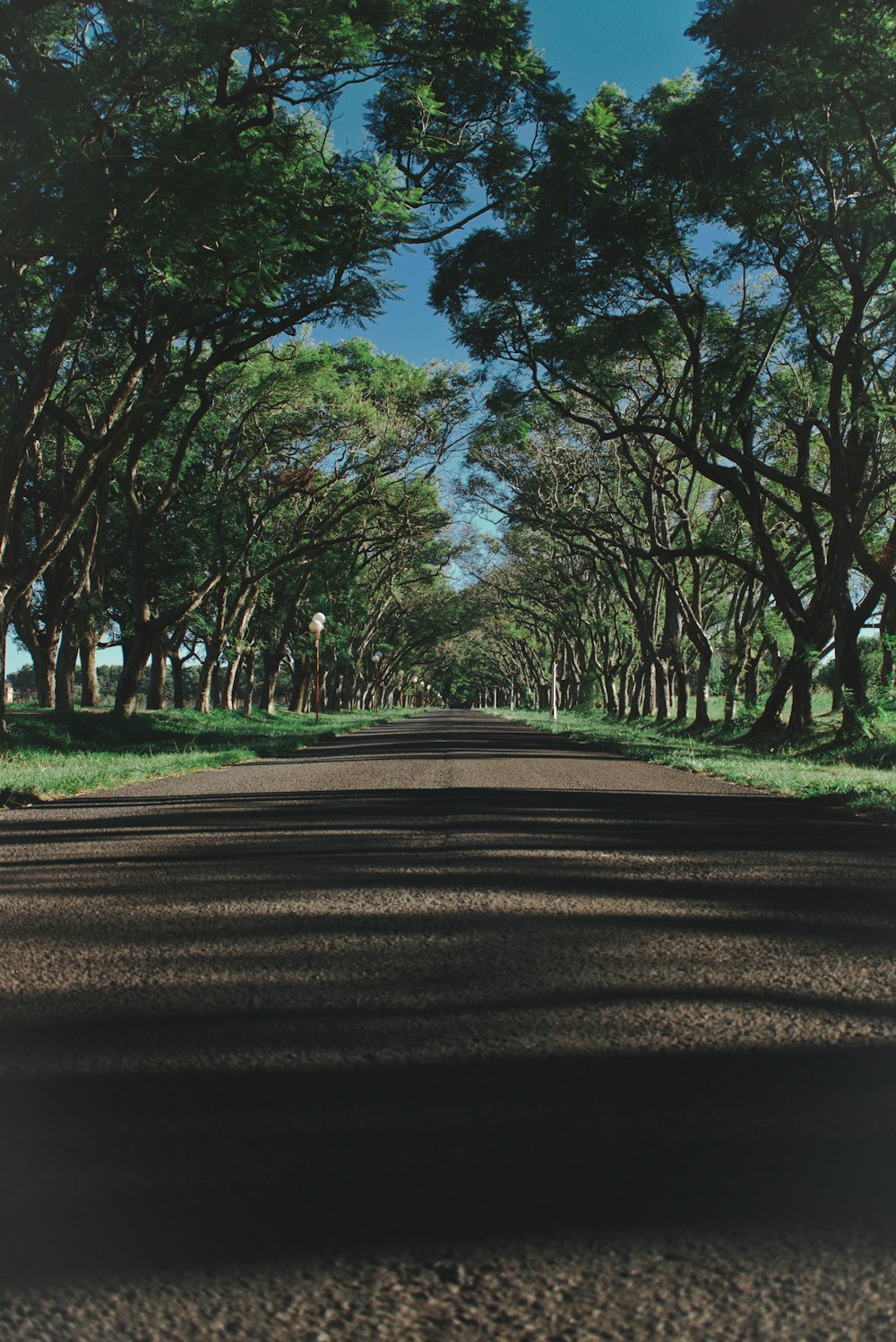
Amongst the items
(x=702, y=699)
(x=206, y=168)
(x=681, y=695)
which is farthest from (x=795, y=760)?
(x=681, y=695)

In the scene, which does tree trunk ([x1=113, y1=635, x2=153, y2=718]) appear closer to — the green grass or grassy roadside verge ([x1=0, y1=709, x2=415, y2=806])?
grassy roadside verge ([x1=0, y1=709, x2=415, y2=806])

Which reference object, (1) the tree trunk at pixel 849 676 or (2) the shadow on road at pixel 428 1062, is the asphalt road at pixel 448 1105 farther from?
(1) the tree trunk at pixel 849 676

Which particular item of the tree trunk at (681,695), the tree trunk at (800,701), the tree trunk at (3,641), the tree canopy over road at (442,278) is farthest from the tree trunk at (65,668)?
the tree trunk at (800,701)

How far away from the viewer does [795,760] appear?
707 inches

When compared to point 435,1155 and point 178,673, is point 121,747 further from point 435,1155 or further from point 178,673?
point 178,673

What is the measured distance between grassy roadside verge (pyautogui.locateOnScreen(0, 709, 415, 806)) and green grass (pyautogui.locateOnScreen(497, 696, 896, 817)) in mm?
7318

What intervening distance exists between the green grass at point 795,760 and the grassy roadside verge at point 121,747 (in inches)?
288

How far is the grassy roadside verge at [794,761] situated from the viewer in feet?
37.8

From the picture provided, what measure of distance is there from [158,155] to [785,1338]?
12649mm

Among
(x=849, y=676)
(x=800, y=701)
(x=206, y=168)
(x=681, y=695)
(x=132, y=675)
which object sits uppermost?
(x=206, y=168)

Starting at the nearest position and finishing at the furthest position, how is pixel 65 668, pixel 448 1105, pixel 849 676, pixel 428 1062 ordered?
pixel 448 1105 < pixel 428 1062 < pixel 849 676 < pixel 65 668

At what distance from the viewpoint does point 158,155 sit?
1195 cm

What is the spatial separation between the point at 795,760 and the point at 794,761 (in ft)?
2.22

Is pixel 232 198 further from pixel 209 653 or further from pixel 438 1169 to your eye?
pixel 209 653
